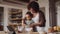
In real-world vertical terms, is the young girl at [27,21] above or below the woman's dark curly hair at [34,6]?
below

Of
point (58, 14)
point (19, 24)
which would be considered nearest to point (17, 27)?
point (19, 24)

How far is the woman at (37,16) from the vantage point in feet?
5.27

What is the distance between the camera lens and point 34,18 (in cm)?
163

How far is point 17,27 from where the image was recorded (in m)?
1.75

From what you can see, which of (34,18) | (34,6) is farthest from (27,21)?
(34,6)

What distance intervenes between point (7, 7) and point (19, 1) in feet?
0.59

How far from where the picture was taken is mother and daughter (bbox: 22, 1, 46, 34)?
1.61 m

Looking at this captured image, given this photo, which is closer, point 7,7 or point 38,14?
point 38,14

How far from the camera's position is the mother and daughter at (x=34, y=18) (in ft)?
5.28

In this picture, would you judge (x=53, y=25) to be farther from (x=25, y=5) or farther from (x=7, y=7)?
(x=7, y=7)

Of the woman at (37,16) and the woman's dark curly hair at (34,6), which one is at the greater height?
the woman's dark curly hair at (34,6)

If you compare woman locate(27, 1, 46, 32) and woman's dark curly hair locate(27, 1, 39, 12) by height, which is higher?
woman's dark curly hair locate(27, 1, 39, 12)

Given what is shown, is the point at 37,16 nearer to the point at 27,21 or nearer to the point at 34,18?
the point at 34,18

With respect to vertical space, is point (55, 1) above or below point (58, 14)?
above
